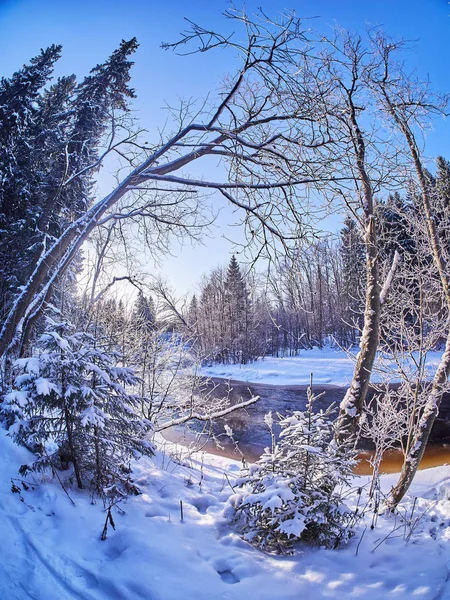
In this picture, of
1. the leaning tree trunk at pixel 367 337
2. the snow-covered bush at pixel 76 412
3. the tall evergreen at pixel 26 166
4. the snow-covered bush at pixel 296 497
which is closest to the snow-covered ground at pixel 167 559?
the snow-covered bush at pixel 296 497

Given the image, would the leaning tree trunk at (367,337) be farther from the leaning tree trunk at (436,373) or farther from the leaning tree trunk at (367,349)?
the leaning tree trunk at (436,373)

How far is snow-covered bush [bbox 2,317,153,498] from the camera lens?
2930 millimetres

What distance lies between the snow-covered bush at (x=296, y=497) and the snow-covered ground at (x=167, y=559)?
0.15 m

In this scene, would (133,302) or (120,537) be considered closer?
(120,537)

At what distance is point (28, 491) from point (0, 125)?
16.5 metres

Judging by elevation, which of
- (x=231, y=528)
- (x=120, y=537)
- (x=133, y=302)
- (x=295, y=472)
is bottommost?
(x=231, y=528)

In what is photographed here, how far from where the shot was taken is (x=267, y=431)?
41.8 ft

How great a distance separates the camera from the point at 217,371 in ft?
102

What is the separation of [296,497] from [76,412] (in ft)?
7.71

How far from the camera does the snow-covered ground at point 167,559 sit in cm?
202

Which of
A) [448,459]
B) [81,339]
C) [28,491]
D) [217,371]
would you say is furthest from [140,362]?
[217,371]

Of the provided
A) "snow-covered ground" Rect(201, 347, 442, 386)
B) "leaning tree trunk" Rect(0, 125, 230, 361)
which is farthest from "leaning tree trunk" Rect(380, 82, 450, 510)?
"snow-covered ground" Rect(201, 347, 442, 386)

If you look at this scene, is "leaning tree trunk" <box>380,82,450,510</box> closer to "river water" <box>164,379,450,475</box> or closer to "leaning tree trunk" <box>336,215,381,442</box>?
"river water" <box>164,379,450,475</box>

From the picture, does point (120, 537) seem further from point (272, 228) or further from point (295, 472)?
point (272, 228)
